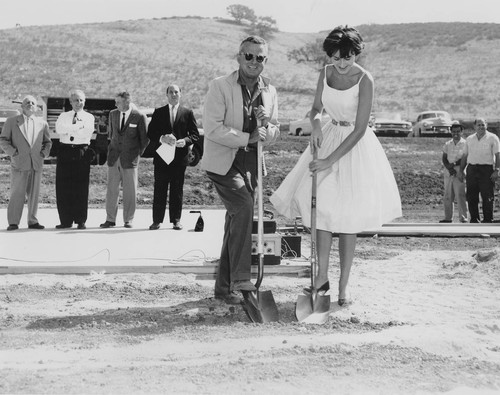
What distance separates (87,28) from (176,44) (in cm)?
846

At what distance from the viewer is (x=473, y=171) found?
52.5ft

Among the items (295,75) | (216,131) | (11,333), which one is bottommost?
(11,333)

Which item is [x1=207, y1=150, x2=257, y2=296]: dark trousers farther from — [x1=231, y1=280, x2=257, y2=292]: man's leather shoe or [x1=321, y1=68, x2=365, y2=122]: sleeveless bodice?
[x1=321, y1=68, x2=365, y2=122]: sleeveless bodice

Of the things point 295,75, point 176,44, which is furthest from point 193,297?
point 176,44

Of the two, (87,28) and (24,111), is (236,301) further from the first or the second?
(87,28)

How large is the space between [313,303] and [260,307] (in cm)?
40

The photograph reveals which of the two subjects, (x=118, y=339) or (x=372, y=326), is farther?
(x=372, y=326)

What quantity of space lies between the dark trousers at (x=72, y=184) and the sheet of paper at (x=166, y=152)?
3.33 feet

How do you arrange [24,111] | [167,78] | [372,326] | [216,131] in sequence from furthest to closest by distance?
[167,78]
[24,111]
[216,131]
[372,326]

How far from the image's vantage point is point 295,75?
6988cm

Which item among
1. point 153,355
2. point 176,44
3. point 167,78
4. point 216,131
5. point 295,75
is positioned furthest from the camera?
point 176,44

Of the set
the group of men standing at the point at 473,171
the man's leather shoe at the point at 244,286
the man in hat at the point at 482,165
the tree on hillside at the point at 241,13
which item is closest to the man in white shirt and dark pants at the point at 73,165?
the man's leather shoe at the point at 244,286

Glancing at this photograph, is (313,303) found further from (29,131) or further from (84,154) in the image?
(29,131)

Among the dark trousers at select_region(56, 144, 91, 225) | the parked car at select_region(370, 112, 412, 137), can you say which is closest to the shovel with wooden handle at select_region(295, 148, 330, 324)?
the dark trousers at select_region(56, 144, 91, 225)
